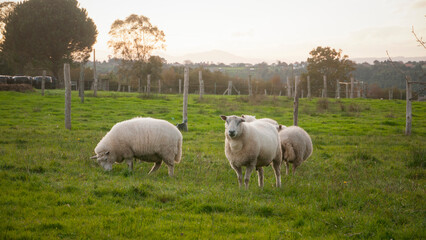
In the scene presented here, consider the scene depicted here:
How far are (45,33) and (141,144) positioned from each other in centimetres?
4352

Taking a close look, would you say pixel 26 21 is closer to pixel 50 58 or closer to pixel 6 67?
pixel 50 58

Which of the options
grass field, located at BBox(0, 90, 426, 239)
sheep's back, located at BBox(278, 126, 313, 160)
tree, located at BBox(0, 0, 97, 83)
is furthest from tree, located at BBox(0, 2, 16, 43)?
sheep's back, located at BBox(278, 126, 313, 160)

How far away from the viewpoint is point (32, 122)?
16656 millimetres

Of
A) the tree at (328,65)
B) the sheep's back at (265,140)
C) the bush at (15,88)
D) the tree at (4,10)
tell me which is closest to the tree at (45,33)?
the tree at (4,10)

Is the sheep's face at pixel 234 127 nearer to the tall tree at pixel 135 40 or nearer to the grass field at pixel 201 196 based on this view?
the grass field at pixel 201 196

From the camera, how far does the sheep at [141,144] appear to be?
341 inches

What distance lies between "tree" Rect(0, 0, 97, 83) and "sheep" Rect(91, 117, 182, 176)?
1657 inches

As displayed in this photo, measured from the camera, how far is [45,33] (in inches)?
1769

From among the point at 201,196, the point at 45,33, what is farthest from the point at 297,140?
the point at 45,33

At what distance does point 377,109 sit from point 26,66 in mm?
47485

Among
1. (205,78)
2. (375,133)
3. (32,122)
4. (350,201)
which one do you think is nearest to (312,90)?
(205,78)

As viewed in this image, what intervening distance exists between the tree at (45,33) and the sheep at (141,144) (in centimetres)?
4208

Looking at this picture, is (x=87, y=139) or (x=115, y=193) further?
(x=87, y=139)

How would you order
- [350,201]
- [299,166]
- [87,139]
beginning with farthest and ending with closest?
1. [87,139]
2. [299,166]
3. [350,201]
